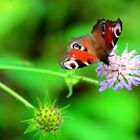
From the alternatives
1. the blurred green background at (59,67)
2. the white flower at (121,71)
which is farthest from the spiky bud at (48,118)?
the blurred green background at (59,67)

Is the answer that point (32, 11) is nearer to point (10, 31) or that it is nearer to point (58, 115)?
point (10, 31)

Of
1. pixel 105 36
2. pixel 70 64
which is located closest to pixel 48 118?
pixel 70 64

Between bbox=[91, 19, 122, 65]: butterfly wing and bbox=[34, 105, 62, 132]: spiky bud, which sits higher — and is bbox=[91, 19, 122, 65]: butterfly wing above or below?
above

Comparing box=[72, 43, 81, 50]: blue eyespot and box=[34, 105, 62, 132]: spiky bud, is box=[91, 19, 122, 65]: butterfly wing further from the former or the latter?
box=[34, 105, 62, 132]: spiky bud

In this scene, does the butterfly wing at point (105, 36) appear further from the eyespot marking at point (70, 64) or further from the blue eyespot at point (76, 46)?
the eyespot marking at point (70, 64)

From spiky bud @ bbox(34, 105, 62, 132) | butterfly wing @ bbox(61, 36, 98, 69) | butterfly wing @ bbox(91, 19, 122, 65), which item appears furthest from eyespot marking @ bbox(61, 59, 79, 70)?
spiky bud @ bbox(34, 105, 62, 132)

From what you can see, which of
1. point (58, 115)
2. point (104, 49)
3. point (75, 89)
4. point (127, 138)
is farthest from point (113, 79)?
A: point (75, 89)

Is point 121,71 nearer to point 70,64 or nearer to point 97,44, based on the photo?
point 97,44
